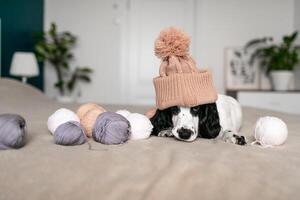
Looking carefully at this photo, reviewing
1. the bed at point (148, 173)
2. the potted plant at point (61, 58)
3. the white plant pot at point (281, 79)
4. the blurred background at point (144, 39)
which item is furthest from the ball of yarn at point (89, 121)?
the white plant pot at point (281, 79)

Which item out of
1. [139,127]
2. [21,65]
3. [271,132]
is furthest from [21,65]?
[271,132]

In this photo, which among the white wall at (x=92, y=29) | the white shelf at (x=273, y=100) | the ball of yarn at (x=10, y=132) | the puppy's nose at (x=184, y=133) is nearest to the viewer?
the ball of yarn at (x=10, y=132)

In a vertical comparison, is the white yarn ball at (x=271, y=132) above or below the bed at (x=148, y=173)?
above

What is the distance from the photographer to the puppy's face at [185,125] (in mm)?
852

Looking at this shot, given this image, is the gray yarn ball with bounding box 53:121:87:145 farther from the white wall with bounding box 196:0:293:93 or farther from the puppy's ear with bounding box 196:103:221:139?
the white wall with bounding box 196:0:293:93

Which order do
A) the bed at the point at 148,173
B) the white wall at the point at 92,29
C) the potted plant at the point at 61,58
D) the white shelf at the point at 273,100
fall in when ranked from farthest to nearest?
the white wall at the point at 92,29 → the potted plant at the point at 61,58 → the white shelf at the point at 273,100 → the bed at the point at 148,173

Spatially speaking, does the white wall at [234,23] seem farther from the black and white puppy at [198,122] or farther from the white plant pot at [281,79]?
the black and white puppy at [198,122]

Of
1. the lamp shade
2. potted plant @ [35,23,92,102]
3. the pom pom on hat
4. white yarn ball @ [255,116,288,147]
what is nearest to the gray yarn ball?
the pom pom on hat

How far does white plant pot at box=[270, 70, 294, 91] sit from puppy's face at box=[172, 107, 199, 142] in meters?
2.79

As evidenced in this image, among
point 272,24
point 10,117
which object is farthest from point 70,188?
point 272,24

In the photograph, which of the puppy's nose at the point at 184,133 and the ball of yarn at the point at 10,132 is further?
the puppy's nose at the point at 184,133

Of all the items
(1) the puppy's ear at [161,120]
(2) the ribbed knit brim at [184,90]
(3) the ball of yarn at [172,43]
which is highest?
(3) the ball of yarn at [172,43]

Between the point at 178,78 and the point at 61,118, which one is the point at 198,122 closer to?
the point at 178,78

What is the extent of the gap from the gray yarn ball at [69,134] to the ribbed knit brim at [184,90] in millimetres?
239
